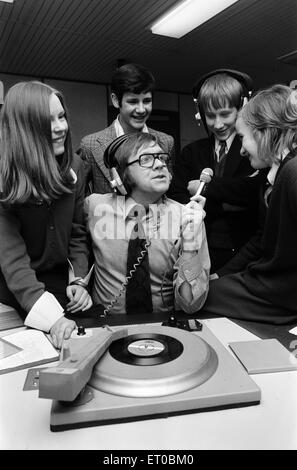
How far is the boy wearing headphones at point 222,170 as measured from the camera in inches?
68.7

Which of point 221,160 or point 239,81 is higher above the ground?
point 239,81

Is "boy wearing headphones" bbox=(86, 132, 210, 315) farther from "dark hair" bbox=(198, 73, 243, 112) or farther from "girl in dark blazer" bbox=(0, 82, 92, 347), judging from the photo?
"dark hair" bbox=(198, 73, 243, 112)

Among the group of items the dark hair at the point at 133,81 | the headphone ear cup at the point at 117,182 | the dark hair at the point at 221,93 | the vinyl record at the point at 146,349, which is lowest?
Answer: the vinyl record at the point at 146,349

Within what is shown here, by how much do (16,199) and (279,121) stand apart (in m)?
0.89

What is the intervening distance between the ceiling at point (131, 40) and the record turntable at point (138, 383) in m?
3.96

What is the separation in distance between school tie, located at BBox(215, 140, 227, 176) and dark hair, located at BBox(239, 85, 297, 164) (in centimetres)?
47

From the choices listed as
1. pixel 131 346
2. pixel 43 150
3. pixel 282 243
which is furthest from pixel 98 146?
pixel 131 346

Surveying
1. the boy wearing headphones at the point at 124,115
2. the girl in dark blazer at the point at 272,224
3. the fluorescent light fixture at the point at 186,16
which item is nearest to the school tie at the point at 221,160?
the boy wearing headphones at the point at 124,115

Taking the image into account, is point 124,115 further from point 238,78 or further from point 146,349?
point 146,349

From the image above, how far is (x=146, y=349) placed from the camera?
2.72 ft

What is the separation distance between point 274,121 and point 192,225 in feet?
1.43

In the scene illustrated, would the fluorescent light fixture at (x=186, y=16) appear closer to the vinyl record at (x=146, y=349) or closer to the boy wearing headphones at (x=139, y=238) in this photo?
the boy wearing headphones at (x=139, y=238)

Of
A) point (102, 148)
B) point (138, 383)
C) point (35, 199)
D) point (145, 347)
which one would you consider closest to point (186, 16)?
point (102, 148)

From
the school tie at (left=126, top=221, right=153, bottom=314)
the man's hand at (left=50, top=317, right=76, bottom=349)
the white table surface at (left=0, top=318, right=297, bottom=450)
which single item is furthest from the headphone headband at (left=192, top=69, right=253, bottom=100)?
the white table surface at (left=0, top=318, right=297, bottom=450)
